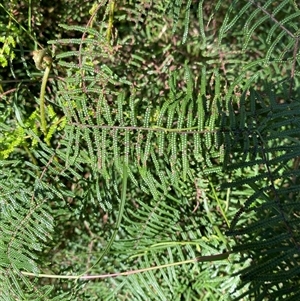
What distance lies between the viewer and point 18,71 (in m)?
0.80

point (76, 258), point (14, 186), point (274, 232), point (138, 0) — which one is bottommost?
point (76, 258)

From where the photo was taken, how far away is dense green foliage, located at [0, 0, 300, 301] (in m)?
0.60

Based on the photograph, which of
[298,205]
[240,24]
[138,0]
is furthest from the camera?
[240,24]

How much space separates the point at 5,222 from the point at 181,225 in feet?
0.97

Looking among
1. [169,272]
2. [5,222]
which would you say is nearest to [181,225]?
[169,272]

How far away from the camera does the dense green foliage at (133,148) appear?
60cm

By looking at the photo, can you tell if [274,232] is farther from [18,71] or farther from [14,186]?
[18,71]

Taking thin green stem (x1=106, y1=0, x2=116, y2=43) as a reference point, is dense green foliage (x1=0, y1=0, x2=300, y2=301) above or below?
below

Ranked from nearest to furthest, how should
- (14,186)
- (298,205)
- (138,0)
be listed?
(298,205), (14,186), (138,0)

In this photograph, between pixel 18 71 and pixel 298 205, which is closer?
pixel 298 205

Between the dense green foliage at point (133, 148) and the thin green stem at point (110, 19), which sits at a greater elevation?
the thin green stem at point (110, 19)

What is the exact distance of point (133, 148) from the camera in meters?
0.62

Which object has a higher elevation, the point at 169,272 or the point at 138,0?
the point at 138,0

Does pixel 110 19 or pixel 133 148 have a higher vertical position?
pixel 110 19
